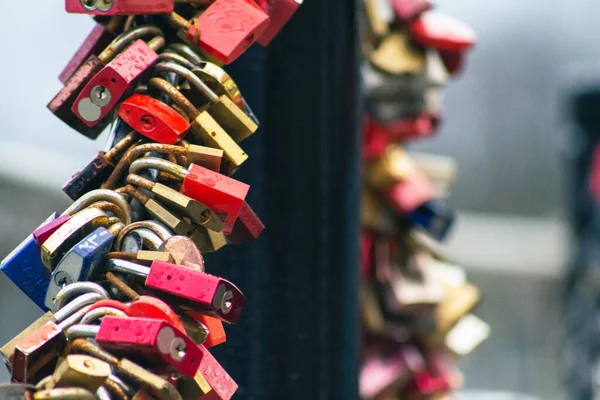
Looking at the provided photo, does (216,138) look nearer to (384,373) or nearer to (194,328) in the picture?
(194,328)

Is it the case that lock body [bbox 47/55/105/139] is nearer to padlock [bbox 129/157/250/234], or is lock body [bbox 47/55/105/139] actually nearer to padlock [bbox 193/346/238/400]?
padlock [bbox 129/157/250/234]

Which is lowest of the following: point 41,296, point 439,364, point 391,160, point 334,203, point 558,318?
point 558,318

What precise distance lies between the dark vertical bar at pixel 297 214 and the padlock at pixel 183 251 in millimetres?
270

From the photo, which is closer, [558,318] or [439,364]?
[439,364]

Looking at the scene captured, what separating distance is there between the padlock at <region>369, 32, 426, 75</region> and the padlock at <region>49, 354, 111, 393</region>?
0.79 m

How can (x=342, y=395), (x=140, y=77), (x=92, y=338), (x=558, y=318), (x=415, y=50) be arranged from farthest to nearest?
(x=558, y=318) → (x=415, y=50) → (x=342, y=395) → (x=140, y=77) → (x=92, y=338)

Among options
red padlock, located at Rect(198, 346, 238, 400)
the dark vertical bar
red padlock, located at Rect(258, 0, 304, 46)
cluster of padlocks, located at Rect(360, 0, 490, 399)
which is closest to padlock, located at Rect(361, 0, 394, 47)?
cluster of padlocks, located at Rect(360, 0, 490, 399)

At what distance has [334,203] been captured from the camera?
2.92ft

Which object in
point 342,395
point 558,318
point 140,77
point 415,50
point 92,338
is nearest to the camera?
point 92,338

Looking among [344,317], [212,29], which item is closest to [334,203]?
[344,317]

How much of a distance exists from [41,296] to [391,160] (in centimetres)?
75

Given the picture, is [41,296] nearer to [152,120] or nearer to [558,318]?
[152,120]

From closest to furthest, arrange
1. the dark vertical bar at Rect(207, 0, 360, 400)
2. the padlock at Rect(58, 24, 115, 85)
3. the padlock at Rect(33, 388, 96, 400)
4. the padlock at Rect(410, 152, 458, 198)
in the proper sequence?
the padlock at Rect(33, 388, 96, 400)
the padlock at Rect(58, 24, 115, 85)
the dark vertical bar at Rect(207, 0, 360, 400)
the padlock at Rect(410, 152, 458, 198)

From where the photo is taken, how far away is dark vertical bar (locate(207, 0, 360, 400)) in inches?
34.6
